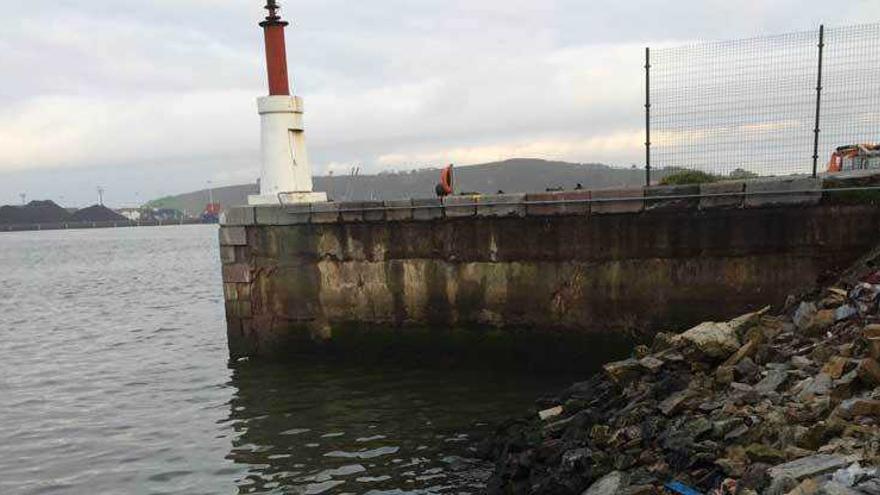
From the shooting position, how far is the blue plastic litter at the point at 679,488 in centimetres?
477

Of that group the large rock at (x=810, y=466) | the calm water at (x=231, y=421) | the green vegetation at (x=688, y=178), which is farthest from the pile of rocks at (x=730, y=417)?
the green vegetation at (x=688, y=178)

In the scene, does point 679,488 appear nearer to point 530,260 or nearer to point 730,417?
point 730,417

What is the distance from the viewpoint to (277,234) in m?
12.5

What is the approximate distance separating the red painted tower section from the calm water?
540 centimetres

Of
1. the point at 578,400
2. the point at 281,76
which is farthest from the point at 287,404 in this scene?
the point at 281,76

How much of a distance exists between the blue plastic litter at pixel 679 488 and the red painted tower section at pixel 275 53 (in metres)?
10.8

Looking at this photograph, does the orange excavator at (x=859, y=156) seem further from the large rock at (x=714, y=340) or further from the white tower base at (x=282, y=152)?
the white tower base at (x=282, y=152)

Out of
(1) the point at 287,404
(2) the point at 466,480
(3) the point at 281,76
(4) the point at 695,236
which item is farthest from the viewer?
(3) the point at 281,76

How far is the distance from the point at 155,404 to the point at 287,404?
2.59 m

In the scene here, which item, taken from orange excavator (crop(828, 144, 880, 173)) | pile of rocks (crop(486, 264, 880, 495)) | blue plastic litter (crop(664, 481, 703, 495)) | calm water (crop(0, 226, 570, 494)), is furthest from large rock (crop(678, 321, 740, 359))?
orange excavator (crop(828, 144, 880, 173))

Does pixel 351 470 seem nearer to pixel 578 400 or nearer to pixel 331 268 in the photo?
pixel 578 400

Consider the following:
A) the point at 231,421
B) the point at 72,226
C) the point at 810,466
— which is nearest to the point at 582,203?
the point at 231,421

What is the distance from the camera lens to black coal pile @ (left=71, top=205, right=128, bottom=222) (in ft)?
614

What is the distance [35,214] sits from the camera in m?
182
